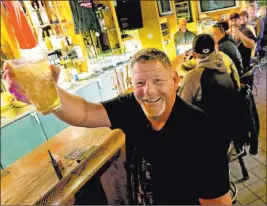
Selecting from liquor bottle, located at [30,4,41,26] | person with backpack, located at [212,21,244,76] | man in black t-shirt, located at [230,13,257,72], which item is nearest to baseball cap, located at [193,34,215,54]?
person with backpack, located at [212,21,244,76]

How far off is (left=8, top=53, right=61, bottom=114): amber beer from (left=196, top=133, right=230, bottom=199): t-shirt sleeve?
678 mm

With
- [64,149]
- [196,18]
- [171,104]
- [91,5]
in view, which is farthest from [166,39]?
[171,104]

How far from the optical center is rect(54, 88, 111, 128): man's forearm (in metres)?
1.18

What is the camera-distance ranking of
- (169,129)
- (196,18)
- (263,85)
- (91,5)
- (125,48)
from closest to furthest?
(169,129)
(91,5)
(263,85)
(125,48)
(196,18)

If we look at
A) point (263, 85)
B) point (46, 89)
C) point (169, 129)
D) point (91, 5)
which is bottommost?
point (263, 85)

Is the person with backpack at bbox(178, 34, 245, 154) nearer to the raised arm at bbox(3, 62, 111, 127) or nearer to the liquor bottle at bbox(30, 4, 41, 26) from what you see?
the raised arm at bbox(3, 62, 111, 127)

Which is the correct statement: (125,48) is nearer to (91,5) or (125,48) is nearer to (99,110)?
(91,5)

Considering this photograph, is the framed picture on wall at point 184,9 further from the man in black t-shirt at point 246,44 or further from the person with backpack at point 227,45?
the person with backpack at point 227,45

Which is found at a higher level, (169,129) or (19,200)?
(169,129)

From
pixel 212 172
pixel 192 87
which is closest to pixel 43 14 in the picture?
pixel 192 87

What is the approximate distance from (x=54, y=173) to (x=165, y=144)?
37.3 inches

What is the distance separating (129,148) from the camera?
1.29 metres

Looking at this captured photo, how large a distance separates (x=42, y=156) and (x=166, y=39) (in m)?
6.55

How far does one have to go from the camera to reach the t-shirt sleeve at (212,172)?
42.0 inches
